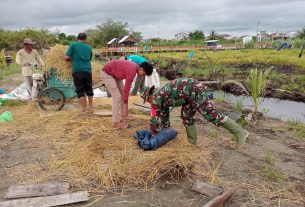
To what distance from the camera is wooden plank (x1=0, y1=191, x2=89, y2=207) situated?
3215 mm

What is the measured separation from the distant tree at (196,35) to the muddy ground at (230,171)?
5865cm

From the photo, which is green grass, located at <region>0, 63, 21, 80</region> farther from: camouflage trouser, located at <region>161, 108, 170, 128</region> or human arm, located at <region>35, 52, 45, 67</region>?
camouflage trouser, located at <region>161, 108, 170, 128</region>

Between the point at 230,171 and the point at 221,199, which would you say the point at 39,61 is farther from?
the point at 221,199

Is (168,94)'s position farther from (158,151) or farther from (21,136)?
(21,136)

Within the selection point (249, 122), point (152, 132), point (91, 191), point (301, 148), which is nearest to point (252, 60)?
point (249, 122)

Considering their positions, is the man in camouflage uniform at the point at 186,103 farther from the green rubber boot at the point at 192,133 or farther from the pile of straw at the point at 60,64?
the pile of straw at the point at 60,64

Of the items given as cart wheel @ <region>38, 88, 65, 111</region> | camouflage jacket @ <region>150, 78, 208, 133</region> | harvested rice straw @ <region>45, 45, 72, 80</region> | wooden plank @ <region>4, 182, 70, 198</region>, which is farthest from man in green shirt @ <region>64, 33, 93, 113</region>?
wooden plank @ <region>4, 182, 70, 198</region>

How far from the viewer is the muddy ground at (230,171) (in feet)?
11.2

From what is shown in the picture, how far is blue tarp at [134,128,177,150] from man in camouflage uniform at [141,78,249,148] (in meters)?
0.10

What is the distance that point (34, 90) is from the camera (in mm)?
7465

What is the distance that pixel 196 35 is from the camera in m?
64.0

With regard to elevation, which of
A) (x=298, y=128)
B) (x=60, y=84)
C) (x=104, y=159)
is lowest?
(x=298, y=128)

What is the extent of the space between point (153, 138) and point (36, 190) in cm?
167

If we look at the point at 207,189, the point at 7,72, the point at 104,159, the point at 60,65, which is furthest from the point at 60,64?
the point at 7,72
